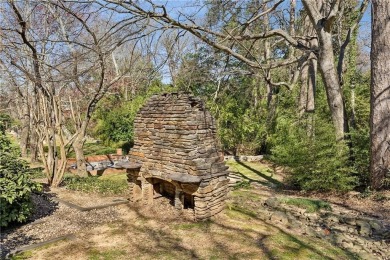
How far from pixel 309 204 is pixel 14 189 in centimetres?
613

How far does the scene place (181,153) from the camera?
574cm

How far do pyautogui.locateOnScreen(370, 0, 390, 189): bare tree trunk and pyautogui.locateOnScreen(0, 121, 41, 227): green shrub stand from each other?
7.71 m

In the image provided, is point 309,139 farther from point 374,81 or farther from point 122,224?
point 122,224

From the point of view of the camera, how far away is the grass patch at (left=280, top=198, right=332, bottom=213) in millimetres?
6477

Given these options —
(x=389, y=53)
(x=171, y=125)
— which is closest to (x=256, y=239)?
(x=171, y=125)

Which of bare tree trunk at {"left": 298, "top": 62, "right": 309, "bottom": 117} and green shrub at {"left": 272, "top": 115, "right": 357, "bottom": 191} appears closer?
green shrub at {"left": 272, "top": 115, "right": 357, "bottom": 191}

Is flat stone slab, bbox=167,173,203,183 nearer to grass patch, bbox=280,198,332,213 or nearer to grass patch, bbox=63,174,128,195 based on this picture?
grass patch, bbox=280,198,332,213

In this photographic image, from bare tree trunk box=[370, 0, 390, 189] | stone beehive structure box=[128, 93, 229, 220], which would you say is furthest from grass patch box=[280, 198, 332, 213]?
stone beehive structure box=[128, 93, 229, 220]

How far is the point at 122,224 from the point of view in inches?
227

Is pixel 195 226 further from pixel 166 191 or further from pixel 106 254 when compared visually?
pixel 166 191

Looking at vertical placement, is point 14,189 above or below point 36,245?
above

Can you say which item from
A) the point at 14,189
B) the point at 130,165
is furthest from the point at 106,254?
the point at 130,165

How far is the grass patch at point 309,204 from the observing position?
648cm

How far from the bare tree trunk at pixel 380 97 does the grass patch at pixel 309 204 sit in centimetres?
164
